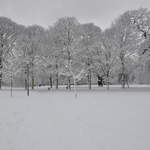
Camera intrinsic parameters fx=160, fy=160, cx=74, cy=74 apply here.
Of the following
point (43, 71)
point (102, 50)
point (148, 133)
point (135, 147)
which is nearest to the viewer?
point (135, 147)

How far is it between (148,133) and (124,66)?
26060mm

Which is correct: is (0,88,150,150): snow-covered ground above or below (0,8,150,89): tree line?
below

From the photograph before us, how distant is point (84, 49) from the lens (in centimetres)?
3234

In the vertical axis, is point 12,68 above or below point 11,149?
above

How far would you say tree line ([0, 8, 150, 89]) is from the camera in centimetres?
2827

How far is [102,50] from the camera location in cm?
3166

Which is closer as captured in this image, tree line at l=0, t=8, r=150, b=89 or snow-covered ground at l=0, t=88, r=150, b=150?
snow-covered ground at l=0, t=88, r=150, b=150

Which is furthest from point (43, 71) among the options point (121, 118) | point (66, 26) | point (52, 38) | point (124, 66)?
point (121, 118)

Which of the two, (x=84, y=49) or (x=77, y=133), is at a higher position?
(x=84, y=49)

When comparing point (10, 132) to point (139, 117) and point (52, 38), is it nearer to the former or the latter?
point (139, 117)

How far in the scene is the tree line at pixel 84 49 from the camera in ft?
92.7

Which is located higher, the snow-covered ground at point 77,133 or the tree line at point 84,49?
the tree line at point 84,49

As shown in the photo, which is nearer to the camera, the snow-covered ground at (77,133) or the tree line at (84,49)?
the snow-covered ground at (77,133)

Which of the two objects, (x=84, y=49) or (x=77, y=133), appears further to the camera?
(x=84, y=49)
